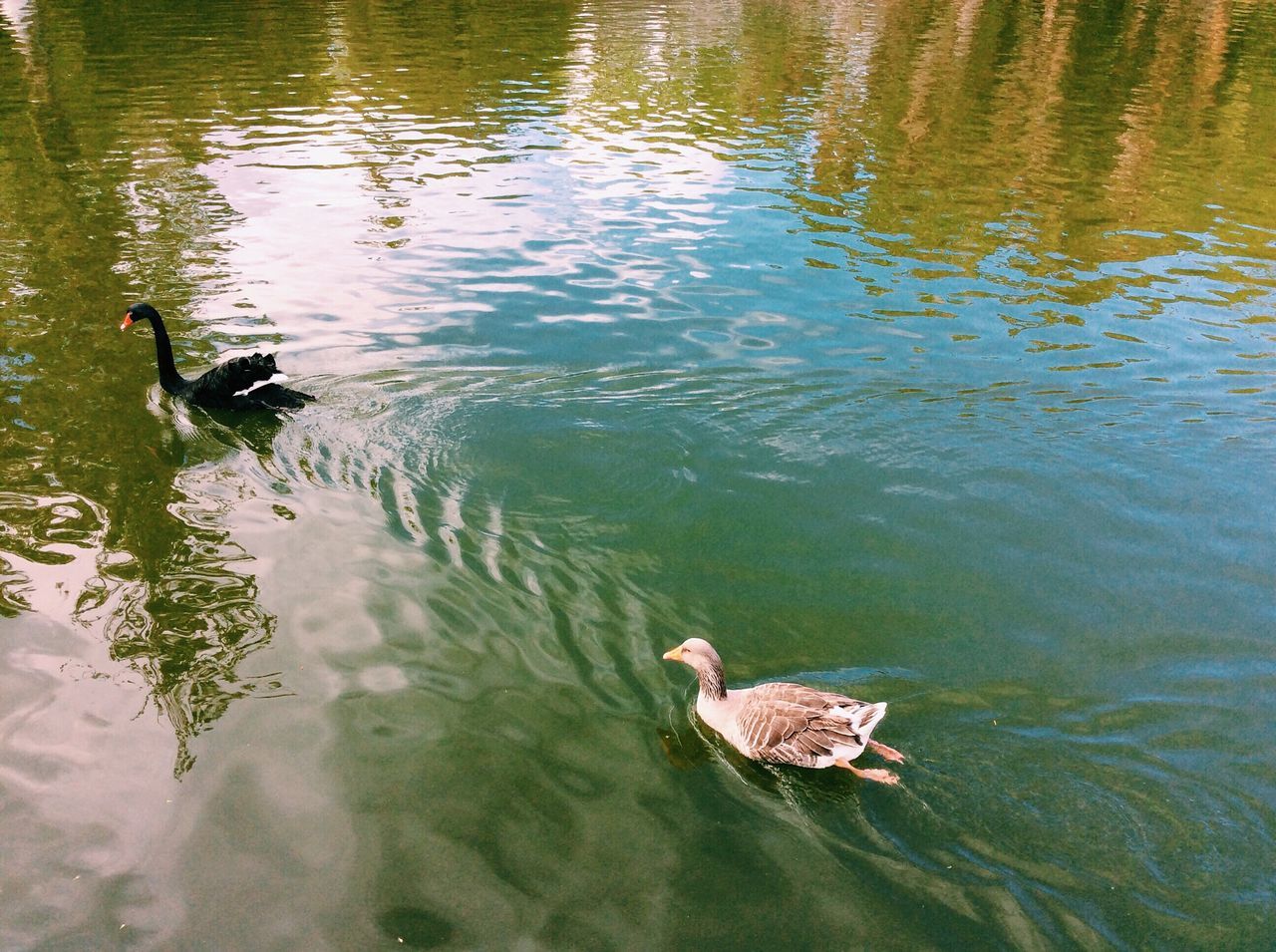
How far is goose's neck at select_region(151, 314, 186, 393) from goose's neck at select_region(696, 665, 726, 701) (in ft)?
30.6

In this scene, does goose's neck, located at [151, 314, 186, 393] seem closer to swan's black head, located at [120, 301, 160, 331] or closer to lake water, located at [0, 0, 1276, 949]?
swan's black head, located at [120, 301, 160, 331]

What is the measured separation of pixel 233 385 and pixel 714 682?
811 cm

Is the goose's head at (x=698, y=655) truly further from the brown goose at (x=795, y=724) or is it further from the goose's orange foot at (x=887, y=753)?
the goose's orange foot at (x=887, y=753)

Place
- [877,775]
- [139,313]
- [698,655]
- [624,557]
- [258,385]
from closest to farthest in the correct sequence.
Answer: [877,775], [698,655], [624,557], [258,385], [139,313]

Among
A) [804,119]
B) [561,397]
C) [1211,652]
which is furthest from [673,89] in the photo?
[1211,652]

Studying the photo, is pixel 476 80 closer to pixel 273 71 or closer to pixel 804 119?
pixel 273 71

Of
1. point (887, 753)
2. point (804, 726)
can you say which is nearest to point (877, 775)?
point (887, 753)

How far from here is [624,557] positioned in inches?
399

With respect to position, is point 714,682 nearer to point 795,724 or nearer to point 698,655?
point 698,655

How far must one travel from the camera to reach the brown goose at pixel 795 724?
7.12m

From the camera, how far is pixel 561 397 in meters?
13.3

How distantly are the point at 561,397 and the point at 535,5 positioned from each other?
5541cm

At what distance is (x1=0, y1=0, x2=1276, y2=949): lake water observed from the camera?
6609 millimetres

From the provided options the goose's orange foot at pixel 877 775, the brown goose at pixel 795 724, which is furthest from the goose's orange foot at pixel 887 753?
the goose's orange foot at pixel 877 775
